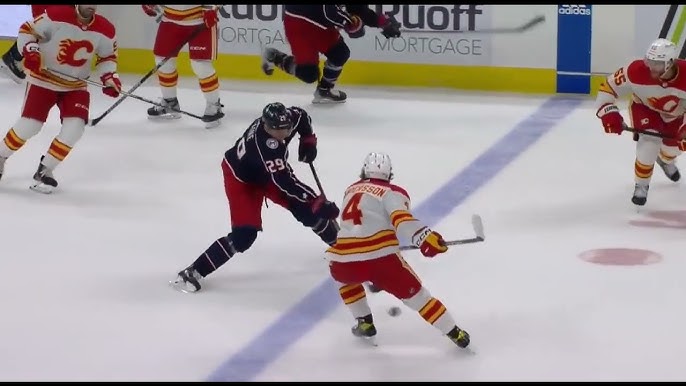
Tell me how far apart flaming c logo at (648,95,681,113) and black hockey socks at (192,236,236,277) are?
1823mm

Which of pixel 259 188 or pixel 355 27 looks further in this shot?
pixel 355 27

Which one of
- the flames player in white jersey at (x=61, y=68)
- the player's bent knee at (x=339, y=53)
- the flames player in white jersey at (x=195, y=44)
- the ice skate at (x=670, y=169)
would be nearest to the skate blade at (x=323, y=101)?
the player's bent knee at (x=339, y=53)

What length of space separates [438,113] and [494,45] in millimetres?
594

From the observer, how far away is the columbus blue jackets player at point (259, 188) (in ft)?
13.6

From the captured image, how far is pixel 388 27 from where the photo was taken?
6758 mm

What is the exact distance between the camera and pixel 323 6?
6633mm

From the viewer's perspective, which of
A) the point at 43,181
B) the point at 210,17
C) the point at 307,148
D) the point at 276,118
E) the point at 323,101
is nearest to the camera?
the point at 276,118

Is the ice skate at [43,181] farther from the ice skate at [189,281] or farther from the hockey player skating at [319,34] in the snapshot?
the hockey player skating at [319,34]

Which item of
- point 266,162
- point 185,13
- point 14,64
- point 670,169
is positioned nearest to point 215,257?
point 266,162

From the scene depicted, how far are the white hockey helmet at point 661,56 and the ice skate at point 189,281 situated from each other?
1.90m

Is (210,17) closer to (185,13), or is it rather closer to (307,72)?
(185,13)

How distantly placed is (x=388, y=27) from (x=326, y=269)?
8.31 feet

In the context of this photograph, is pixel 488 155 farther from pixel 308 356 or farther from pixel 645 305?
pixel 308 356

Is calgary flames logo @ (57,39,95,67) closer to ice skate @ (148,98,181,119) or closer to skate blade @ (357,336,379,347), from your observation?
ice skate @ (148,98,181,119)
